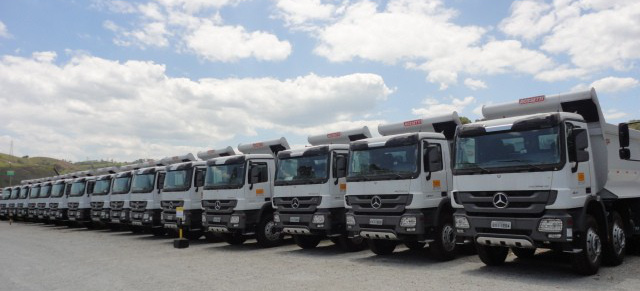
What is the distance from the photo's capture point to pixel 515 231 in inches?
321

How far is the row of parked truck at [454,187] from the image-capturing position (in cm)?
806

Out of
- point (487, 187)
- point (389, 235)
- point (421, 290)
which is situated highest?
point (487, 187)

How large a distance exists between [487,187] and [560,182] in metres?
1.14

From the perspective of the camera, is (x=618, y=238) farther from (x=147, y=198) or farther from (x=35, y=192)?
(x=35, y=192)

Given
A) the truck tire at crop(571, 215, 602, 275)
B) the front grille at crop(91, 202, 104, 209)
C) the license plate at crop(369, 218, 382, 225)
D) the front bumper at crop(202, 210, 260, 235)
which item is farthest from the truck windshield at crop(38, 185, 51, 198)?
the truck tire at crop(571, 215, 602, 275)

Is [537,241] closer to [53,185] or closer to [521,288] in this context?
[521,288]

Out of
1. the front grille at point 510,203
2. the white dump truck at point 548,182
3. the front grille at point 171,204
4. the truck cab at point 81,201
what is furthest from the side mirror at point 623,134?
the truck cab at point 81,201

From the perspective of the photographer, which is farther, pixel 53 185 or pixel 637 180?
pixel 53 185

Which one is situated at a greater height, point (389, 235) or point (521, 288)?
point (389, 235)

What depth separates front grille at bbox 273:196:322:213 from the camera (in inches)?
489

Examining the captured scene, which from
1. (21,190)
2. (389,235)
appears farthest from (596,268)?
(21,190)

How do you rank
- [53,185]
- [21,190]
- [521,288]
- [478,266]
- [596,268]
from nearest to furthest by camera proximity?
[521,288] < [596,268] < [478,266] < [53,185] < [21,190]

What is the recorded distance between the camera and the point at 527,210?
8.06 meters

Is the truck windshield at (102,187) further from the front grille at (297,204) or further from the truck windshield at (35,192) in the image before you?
the front grille at (297,204)
